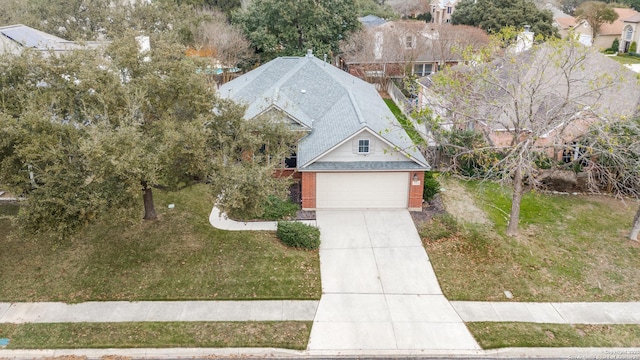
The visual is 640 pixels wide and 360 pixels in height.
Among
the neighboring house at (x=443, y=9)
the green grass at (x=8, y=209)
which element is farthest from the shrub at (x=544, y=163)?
the neighboring house at (x=443, y=9)

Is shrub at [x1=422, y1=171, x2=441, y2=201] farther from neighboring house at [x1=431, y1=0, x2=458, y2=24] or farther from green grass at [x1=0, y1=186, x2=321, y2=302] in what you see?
neighboring house at [x1=431, y1=0, x2=458, y2=24]

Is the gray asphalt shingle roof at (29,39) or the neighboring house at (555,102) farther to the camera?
the gray asphalt shingle roof at (29,39)

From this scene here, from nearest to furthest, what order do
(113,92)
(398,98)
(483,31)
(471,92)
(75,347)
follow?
1. (75,347)
2. (113,92)
3. (471,92)
4. (398,98)
5. (483,31)

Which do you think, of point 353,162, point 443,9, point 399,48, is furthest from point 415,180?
point 443,9

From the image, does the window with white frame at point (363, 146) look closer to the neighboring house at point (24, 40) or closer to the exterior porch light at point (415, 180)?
the exterior porch light at point (415, 180)

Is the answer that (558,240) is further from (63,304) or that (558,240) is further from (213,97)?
(63,304)

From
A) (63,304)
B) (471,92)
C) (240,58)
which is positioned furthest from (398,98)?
(63,304)
